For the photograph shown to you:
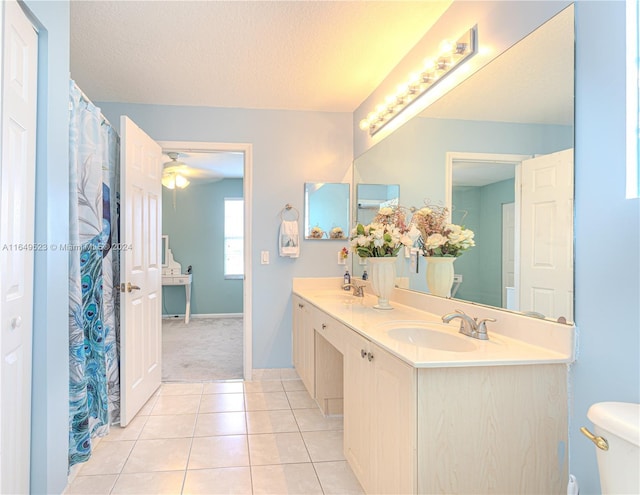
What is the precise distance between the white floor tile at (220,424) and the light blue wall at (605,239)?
186 centimetres

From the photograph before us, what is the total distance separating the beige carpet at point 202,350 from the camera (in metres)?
3.73

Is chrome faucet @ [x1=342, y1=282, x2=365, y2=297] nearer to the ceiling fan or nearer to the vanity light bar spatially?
the vanity light bar

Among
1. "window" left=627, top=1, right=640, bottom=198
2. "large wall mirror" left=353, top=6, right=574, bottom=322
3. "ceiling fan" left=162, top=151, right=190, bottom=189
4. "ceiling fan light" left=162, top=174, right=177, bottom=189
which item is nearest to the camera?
"window" left=627, top=1, right=640, bottom=198

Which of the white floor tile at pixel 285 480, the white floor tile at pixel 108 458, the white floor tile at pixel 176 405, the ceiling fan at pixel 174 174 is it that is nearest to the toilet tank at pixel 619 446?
the white floor tile at pixel 285 480

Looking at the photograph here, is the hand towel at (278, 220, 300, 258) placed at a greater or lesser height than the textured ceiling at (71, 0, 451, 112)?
lesser

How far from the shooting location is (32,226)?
1.58m

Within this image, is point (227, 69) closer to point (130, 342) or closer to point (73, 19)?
point (73, 19)

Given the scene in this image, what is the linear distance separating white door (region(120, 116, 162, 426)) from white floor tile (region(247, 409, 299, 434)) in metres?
0.79

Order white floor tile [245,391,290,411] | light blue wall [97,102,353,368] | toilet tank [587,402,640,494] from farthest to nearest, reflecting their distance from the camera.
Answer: light blue wall [97,102,353,368] → white floor tile [245,391,290,411] → toilet tank [587,402,640,494]

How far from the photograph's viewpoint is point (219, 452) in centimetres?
227

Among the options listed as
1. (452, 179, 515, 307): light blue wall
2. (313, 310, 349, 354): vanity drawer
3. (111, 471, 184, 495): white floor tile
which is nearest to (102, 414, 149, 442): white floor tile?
(111, 471, 184, 495): white floor tile

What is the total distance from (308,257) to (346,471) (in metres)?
1.89

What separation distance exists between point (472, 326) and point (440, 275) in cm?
53

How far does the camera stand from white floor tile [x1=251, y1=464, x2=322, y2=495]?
190cm
